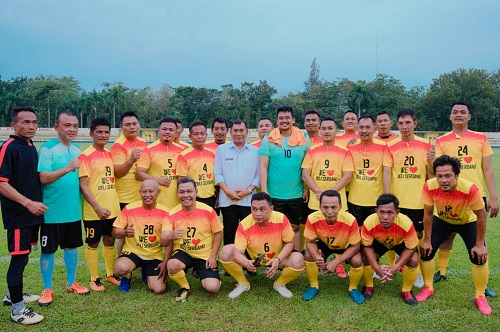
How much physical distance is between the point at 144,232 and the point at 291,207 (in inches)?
73.5

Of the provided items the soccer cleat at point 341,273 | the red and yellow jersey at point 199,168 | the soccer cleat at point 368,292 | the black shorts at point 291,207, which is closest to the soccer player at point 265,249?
the black shorts at point 291,207

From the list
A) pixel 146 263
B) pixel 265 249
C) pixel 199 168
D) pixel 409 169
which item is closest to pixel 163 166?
pixel 199 168

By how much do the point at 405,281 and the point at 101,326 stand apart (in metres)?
3.13

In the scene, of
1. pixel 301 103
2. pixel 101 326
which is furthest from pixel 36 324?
pixel 301 103

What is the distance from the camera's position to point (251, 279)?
4.95m

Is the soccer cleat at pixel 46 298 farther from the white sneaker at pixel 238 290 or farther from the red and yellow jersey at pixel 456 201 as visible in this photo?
the red and yellow jersey at pixel 456 201

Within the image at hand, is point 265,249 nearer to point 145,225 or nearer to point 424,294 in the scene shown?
point 145,225

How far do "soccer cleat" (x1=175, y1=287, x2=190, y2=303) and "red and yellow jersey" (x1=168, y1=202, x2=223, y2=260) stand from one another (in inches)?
15.9

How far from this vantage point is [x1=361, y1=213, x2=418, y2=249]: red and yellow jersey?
429cm

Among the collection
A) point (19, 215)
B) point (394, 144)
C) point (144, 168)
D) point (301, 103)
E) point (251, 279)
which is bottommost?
point (251, 279)

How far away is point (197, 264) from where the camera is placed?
459cm

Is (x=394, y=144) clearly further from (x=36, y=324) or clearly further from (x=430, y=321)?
(x=36, y=324)

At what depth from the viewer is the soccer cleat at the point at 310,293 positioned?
429 cm

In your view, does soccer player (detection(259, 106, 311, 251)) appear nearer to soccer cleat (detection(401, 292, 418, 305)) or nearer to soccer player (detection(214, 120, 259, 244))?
soccer player (detection(214, 120, 259, 244))
